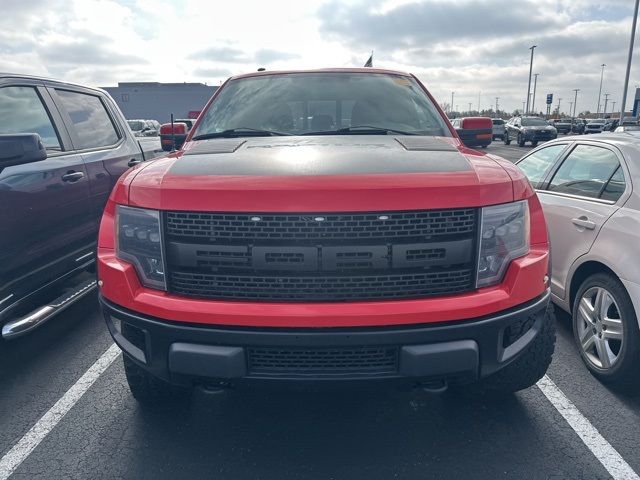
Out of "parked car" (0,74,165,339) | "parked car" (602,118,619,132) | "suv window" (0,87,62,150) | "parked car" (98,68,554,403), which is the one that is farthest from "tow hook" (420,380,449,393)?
"parked car" (602,118,619,132)

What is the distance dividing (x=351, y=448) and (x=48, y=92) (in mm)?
3553

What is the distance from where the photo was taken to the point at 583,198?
3.70 metres

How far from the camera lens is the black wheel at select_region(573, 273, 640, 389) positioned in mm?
2988

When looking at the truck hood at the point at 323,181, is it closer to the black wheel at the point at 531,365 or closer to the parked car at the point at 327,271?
the parked car at the point at 327,271

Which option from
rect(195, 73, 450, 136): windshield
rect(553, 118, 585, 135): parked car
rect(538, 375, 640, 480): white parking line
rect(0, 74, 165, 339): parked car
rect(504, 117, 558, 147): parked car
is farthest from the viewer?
rect(553, 118, 585, 135): parked car

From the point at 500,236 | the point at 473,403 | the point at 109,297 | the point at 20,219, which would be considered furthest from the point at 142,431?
the point at 500,236

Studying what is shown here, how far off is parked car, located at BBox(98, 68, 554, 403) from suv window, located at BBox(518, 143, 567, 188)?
2.29 m

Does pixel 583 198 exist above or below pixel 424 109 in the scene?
below

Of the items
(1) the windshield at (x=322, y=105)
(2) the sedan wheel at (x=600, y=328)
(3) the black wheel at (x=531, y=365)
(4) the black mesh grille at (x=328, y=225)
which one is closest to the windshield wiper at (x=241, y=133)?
(1) the windshield at (x=322, y=105)

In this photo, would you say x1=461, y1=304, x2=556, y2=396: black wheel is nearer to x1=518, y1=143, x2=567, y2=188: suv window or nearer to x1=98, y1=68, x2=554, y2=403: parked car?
x1=98, y1=68, x2=554, y2=403: parked car

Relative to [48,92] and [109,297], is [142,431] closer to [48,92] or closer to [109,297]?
[109,297]

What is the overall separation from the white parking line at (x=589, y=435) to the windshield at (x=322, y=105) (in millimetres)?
1762

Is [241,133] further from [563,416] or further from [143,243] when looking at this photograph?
[563,416]

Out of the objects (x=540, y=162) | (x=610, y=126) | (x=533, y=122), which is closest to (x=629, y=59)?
(x=610, y=126)
